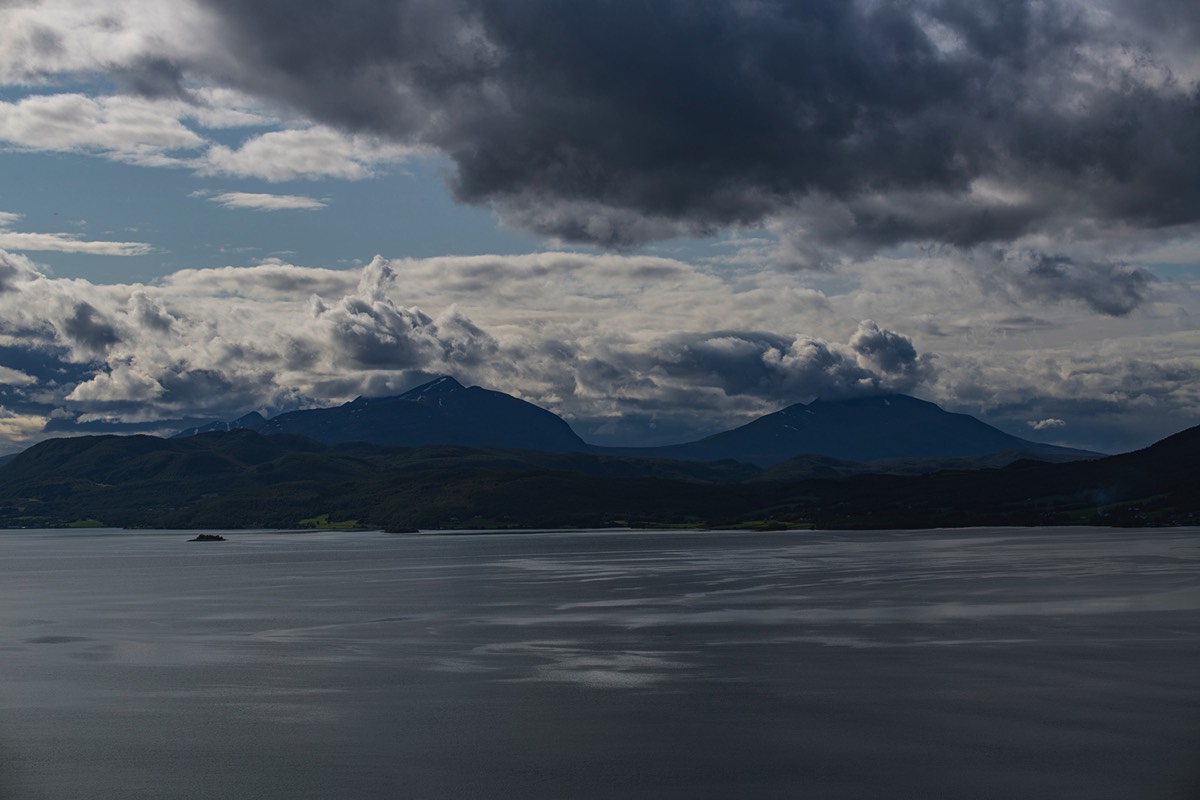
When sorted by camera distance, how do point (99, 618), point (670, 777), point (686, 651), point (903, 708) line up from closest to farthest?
1. point (670, 777)
2. point (903, 708)
3. point (686, 651)
4. point (99, 618)

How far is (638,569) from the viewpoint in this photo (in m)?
170

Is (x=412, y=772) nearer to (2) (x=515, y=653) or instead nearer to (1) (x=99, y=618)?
(2) (x=515, y=653)

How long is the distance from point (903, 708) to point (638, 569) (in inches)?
4466

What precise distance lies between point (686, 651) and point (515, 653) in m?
11.4

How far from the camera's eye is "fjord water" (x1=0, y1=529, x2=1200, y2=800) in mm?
45031

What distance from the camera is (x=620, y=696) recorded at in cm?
6147

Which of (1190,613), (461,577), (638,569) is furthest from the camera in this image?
(638,569)

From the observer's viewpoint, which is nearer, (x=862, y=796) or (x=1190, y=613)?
(x=862, y=796)

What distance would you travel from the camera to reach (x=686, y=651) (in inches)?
3083

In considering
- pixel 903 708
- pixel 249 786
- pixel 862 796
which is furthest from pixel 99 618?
pixel 862 796

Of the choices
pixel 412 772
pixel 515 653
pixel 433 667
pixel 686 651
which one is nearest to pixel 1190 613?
pixel 686 651

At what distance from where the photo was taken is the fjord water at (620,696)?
45031 millimetres

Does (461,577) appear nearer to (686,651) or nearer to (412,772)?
(686,651)

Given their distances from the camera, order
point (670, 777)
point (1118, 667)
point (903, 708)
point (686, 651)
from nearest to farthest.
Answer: point (670, 777)
point (903, 708)
point (1118, 667)
point (686, 651)
